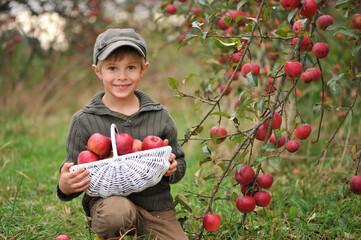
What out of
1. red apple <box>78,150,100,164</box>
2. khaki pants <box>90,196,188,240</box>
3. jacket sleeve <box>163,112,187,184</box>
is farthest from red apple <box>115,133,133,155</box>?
jacket sleeve <box>163,112,187,184</box>

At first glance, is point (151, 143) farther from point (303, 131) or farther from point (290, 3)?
point (290, 3)

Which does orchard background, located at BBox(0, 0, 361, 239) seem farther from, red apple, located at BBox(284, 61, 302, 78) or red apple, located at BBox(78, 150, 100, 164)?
red apple, located at BBox(78, 150, 100, 164)

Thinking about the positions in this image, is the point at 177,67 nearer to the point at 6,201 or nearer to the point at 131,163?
the point at 6,201

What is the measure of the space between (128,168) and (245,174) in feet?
1.53

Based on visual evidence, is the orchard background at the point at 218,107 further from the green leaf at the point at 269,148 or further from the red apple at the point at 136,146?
the red apple at the point at 136,146

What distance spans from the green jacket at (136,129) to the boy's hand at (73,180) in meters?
0.14

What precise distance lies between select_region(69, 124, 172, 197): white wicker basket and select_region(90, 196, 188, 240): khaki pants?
110 mm

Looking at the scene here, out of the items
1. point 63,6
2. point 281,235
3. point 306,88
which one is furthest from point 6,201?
point 63,6

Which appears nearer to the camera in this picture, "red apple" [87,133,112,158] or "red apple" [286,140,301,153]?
"red apple" [87,133,112,158]

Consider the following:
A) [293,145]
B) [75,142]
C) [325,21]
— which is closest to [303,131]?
[293,145]

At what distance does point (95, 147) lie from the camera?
57.4 inches

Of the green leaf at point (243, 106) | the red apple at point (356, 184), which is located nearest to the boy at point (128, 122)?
the green leaf at point (243, 106)

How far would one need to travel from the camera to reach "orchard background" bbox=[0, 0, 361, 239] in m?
1.61

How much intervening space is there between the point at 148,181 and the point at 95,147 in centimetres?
25
